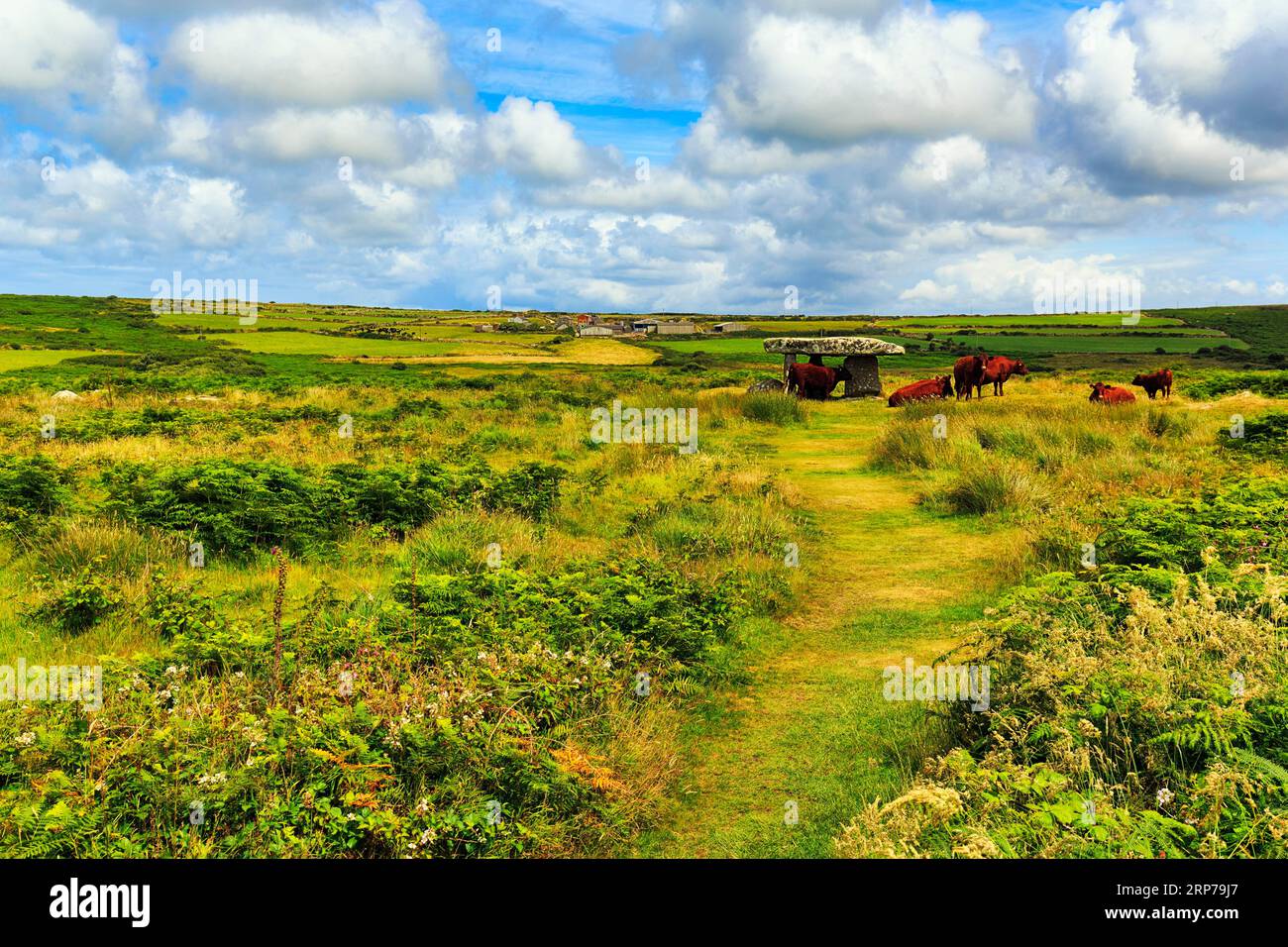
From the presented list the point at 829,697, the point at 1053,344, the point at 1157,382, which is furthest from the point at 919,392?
the point at 1053,344

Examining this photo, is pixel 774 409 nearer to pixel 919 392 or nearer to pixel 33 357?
pixel 919 392

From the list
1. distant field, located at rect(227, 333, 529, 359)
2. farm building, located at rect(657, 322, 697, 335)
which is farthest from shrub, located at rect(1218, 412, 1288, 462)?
farm building, located at rect(657, 322, 697, 335)

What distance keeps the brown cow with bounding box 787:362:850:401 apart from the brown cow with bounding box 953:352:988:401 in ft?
12.7

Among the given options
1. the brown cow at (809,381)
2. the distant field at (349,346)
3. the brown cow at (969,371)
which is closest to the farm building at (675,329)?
the distant field at (349,346)

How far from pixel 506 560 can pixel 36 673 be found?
12.2 feet

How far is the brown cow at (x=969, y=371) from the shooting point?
80.9 feet

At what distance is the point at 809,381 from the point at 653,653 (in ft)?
69.7

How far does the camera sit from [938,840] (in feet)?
12.0

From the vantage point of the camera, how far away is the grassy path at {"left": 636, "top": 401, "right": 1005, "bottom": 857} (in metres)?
4.62

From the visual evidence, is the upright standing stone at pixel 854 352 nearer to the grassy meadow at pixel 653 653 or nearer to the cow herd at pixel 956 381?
the cow herd at pixel 956 381

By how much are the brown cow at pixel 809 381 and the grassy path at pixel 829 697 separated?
14528 millimetres

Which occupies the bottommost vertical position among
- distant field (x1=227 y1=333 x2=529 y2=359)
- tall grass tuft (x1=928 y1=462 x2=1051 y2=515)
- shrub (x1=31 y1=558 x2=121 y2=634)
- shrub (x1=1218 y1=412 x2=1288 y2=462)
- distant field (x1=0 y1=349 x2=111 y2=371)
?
shrub (x1=31 y1=558 x2=121 y2=634)

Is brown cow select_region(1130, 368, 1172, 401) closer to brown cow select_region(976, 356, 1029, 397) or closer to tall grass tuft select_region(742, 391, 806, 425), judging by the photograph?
brown cow select_region(976, 356, 1029, 397)
